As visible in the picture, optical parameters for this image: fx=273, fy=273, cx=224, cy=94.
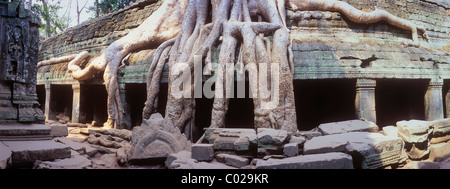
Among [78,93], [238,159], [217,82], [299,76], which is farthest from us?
[78,93]

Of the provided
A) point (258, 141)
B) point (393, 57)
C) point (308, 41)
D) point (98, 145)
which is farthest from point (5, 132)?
point (393, 57)

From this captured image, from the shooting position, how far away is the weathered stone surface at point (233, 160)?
3.00m

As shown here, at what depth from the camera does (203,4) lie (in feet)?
18.7

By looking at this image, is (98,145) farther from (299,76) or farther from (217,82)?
(299,76)

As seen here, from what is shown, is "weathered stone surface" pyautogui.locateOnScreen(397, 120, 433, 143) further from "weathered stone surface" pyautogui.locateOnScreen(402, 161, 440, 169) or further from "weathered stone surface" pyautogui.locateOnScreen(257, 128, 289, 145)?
"weathered stone surface" pyautogui.locateOnScreen(257, 128, 289, 145)

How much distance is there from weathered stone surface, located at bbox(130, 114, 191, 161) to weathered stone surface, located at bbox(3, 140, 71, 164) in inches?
32.2

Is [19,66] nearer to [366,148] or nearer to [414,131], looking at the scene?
[366,148]

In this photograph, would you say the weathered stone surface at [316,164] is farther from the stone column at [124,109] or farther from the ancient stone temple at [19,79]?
the stone column at [124,109]

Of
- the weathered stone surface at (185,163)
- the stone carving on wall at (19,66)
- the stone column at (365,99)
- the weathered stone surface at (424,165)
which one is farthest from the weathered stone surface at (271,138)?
the stone carving on wall at (19,66)

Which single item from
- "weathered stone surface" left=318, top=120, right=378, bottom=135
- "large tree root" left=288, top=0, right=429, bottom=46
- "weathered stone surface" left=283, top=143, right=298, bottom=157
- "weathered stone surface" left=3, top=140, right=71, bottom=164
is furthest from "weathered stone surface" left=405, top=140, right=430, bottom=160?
"weathered stone surface" left=3, top=140, right=71, bottom=164

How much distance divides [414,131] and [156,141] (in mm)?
3305

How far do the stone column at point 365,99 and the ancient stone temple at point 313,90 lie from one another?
0.02m

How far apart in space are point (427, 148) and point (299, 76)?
213 centimetres

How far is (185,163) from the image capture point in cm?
297
